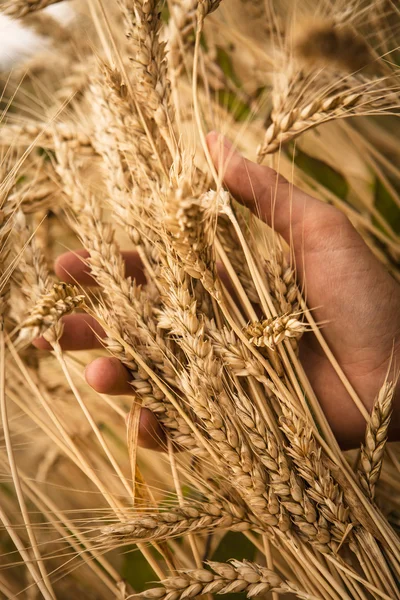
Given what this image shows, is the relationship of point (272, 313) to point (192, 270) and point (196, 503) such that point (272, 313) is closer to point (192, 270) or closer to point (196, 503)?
point (192, 270)

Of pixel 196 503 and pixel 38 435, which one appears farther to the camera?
pixel 38 435

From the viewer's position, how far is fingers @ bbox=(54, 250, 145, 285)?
1105mm

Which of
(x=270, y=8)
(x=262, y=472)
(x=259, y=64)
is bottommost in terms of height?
(x=262, y=472)

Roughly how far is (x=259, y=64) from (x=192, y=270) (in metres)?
0.85

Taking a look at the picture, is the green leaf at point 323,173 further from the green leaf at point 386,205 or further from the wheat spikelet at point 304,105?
the wheat spikelet at point 304,105

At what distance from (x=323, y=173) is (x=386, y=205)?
19 centimetres

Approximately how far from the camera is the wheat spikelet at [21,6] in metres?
0.77

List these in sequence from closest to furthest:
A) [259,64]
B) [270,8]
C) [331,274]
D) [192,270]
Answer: [192,270] → [331,274] → [270,8] → [259,64]

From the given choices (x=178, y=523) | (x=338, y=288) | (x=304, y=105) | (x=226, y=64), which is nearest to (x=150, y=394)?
(x=178, y=523)

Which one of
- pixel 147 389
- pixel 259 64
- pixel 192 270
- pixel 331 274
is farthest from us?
pixel 259 64

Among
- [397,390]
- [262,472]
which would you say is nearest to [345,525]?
[262,472]

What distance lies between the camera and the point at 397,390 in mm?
955

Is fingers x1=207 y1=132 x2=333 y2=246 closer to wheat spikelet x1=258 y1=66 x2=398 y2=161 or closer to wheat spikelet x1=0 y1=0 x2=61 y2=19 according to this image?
wheat spikelet x1=258 y1=66 x2=398 y2=161

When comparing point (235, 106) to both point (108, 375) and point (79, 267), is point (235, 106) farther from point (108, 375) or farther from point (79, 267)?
point (108, 375)
